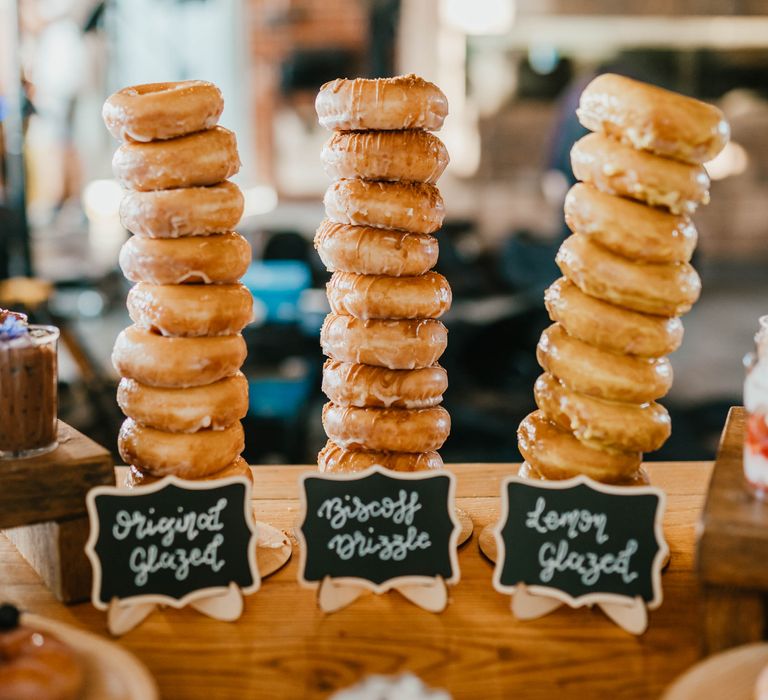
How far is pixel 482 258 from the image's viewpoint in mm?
7539

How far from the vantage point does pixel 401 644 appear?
139 centimetres

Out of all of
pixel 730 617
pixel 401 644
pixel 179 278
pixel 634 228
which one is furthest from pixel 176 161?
pixel 730 617

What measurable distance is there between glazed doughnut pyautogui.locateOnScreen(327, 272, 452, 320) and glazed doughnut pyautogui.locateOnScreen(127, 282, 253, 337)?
0.63 feet

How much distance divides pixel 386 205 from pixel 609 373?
0.50 metres

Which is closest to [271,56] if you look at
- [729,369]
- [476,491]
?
[729,369]

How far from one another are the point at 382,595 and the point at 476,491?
485mm

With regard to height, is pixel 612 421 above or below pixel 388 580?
above

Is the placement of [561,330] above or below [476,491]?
above

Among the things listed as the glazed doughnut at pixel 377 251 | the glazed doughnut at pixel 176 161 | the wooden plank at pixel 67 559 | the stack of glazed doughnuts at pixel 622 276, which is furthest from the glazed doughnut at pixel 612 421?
the wooden plank at pixel 67 559

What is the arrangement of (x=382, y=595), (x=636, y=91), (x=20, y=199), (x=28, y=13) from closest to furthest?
(x=636, y=91) → (x=382, y=595) → (x=20, y=199) → (x=28, y=13)

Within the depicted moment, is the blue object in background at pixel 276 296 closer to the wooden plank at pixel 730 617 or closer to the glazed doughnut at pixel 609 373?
the glazed doughnut at pixel 609 373

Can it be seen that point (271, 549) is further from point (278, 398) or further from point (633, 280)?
point (278, 398)

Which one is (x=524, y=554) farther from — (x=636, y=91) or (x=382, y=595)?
(x=636, y=91)

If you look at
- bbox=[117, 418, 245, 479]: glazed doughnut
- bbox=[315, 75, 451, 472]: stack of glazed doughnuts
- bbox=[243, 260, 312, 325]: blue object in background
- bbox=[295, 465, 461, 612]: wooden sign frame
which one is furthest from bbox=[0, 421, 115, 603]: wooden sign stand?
bbox=[243, 260, 312, 325]: blue object in background
